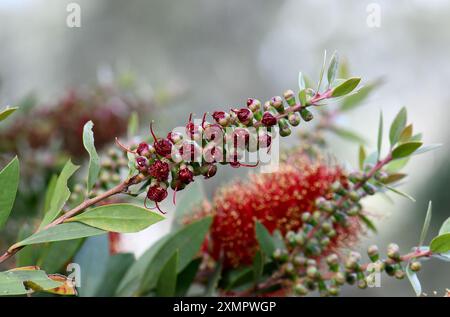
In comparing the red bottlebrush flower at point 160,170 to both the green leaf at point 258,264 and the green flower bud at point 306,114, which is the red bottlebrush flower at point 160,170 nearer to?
the green flower bud at point 306,114

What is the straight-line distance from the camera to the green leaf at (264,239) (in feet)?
2.46

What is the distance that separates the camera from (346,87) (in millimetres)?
558

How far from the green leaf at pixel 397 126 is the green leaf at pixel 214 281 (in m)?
0.28

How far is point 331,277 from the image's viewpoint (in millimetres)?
737

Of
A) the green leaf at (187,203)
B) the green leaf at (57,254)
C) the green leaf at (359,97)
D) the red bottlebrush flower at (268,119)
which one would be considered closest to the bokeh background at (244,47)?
the green leaf at (359,97)

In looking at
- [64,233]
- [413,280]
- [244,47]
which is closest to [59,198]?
[64,233]

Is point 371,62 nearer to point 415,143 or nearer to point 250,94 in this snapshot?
point 250,94

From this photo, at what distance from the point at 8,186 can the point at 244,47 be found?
3412 mm

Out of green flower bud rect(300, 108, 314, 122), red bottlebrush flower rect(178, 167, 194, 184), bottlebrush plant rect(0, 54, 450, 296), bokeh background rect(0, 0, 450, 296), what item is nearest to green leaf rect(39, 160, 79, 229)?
bottlebrush plant rect(0, 54, 450, 296)

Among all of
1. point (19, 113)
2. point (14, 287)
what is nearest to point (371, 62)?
point (19, 113)

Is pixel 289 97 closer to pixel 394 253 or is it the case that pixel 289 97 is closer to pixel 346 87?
pixel 346 87

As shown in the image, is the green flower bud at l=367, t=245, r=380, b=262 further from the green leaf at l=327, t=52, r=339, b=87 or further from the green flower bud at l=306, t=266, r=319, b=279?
the green leaf at l=327, t=52, r=339, b=87

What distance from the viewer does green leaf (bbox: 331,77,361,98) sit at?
0.55 metres

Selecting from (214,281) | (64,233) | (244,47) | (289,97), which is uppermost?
(244,47)
